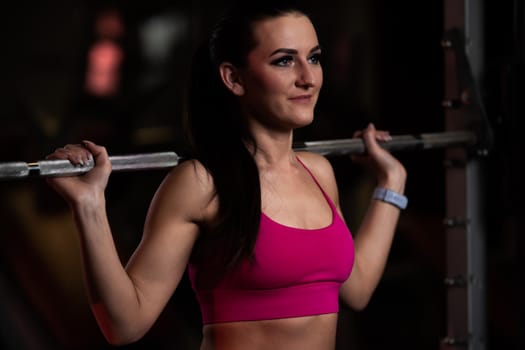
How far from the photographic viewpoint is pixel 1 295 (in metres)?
2.49

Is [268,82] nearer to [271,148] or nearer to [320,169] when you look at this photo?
[271,148]

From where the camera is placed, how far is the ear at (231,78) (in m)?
1.24

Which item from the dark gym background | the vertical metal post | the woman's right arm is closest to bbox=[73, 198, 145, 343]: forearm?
the woman's right arm

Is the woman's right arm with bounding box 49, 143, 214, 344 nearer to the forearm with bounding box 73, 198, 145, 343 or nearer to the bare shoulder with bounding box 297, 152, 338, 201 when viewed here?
the forearm with bounding box 73, 198, 145, 343

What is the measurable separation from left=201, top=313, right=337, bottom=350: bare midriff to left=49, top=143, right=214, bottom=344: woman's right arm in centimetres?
11

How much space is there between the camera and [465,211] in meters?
1.68

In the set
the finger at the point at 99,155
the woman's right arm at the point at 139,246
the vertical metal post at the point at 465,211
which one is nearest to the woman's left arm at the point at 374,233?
the vertical metal post at the point at 465,211

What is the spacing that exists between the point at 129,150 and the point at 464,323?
1310mm

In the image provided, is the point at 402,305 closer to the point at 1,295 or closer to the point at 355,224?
the point at 355,224

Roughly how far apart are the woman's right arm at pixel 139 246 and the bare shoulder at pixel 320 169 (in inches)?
9.5

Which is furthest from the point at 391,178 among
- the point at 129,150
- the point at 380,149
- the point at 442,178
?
the point at 129,150

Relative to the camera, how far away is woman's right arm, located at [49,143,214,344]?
1.05 metres

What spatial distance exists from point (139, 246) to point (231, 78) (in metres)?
0.26

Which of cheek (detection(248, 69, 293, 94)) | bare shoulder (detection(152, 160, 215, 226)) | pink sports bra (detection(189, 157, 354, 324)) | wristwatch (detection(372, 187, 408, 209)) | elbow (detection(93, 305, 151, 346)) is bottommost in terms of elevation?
elbow (detection(93, 305, 151, 346))
